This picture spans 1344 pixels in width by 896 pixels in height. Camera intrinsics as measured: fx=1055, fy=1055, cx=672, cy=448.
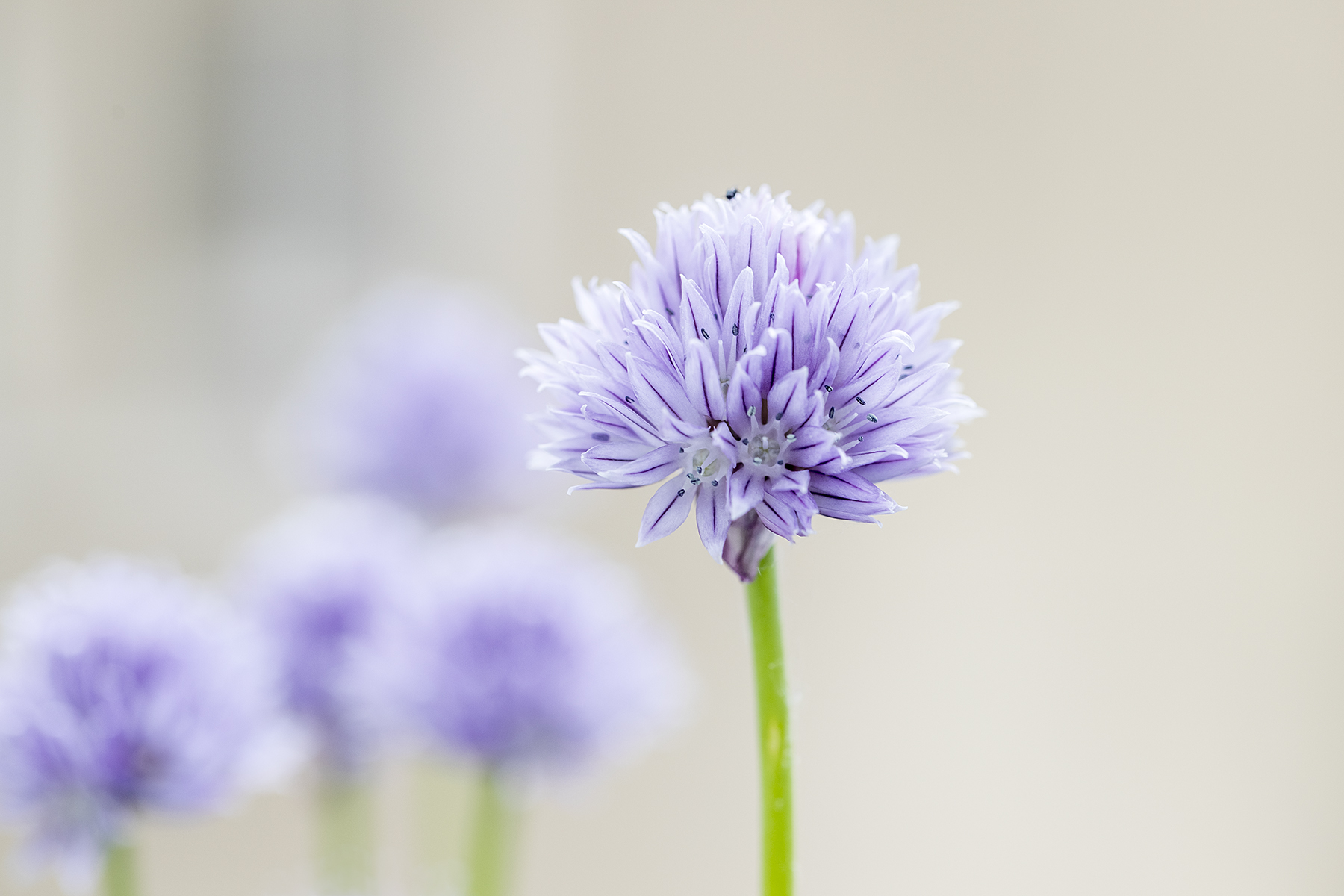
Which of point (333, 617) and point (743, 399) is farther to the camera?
point (333, 617)

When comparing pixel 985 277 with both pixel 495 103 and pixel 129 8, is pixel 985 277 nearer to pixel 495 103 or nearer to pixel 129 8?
pixel 495 103

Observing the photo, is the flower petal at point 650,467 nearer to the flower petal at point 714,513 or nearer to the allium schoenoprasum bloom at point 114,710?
the flower petal at point 714,513

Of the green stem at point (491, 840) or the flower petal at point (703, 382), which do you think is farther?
the green stem at point (491, 840)

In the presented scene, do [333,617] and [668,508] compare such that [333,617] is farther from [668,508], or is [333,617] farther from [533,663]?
[668,508]

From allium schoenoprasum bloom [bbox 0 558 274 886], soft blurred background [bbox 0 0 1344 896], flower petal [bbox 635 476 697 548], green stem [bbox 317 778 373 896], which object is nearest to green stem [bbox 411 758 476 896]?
green stem [bbox 317 778 373 896]

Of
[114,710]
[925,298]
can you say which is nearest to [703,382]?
[114,710]

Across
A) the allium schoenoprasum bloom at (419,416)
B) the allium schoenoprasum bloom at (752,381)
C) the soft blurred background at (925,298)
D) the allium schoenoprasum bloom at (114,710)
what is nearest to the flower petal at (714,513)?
the allium schoenoprasum bloom at (752,381)

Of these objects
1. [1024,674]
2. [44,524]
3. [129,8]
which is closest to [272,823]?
[44,524]
